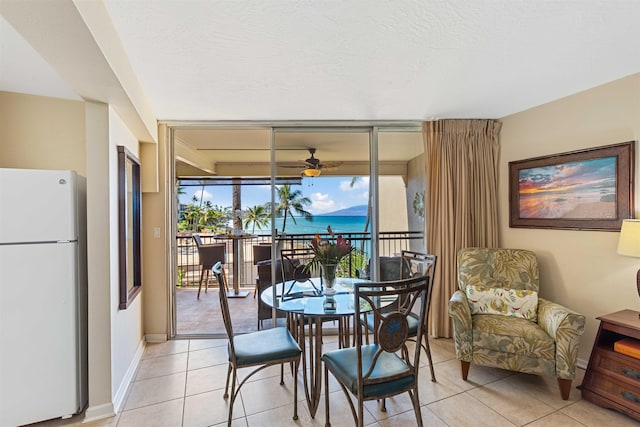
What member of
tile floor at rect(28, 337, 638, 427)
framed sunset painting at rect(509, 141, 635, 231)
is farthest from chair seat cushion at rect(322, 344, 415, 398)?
framed sunset painting at rect(509, 141, 635, 231)

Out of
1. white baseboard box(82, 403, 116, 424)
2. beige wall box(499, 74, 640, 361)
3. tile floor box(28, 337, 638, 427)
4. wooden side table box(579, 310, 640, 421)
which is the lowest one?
tile floor box(28, 337, 638, 427)

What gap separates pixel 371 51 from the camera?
200 cm

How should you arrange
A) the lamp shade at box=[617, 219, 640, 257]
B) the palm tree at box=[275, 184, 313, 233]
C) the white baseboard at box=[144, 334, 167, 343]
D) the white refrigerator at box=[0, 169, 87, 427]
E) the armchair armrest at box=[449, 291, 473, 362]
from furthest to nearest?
the palm tree at box=[275, 184, 313, 233] → the white baseboard at box=[144, 334, 167, 343] → the armchair armrest at box=[449, 291, 473, 362] → the lamp shade at box=[617, 219, 640, 257] → the white refrigerator at box=[0, 169, 87, 427]

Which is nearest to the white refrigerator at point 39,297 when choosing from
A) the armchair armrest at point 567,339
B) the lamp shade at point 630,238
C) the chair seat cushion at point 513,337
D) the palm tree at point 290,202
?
the palm tree at point 290,202

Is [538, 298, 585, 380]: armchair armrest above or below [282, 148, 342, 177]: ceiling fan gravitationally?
below

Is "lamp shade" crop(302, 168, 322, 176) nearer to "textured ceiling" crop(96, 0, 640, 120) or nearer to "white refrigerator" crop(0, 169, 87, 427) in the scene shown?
"textured ceiling" crop(96, 0, 640, 120)

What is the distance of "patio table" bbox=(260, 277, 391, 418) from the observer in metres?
2.10

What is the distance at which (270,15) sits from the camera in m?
1.62

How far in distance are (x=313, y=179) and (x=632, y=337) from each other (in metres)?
2.94

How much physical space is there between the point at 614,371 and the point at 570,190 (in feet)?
4.85

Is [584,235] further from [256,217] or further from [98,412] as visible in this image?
[256,217]

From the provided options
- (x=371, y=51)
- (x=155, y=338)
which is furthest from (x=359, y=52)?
(x=155, y=338)

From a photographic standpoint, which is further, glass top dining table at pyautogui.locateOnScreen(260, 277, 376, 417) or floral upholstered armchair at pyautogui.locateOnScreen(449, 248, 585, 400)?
floral upholstered armchair at pyautogui.locateOnScreen(449, 248, 585, 400)

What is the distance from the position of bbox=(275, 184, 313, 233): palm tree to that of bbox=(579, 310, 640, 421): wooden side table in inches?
107
